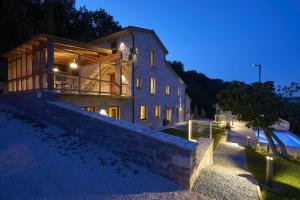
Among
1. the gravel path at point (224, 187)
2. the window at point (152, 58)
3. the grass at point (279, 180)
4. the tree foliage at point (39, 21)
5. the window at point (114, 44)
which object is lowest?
the grass at point (279, 180)

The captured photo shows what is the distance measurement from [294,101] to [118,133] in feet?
51.8

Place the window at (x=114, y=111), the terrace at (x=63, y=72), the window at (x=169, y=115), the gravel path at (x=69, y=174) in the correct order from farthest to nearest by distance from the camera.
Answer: the window at (x=169, y=115) → the window at (x=114, y=111) → the terrace at (x=63, y=72) → the gravel path at (x=69, y=174)

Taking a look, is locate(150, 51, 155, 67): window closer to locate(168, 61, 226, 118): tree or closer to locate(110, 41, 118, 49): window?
locate(110, 41, 118, 49): window

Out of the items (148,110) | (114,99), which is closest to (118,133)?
(114,99)

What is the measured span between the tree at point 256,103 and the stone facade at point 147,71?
6706 millimetres

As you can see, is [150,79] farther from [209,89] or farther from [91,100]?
[209,89]

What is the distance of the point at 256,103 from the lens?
48.0 feet

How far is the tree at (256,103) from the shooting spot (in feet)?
47.5

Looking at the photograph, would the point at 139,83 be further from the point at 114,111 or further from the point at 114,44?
the point at 114,111

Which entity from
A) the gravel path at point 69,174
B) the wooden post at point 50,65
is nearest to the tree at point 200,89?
the wooden post at point 50,65

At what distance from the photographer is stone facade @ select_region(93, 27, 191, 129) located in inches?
683

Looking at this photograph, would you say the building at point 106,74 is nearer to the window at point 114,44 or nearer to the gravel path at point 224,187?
the window at point 114,44

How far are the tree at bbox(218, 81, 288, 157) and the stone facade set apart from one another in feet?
22.0

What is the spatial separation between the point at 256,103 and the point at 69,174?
1352 centimetres
